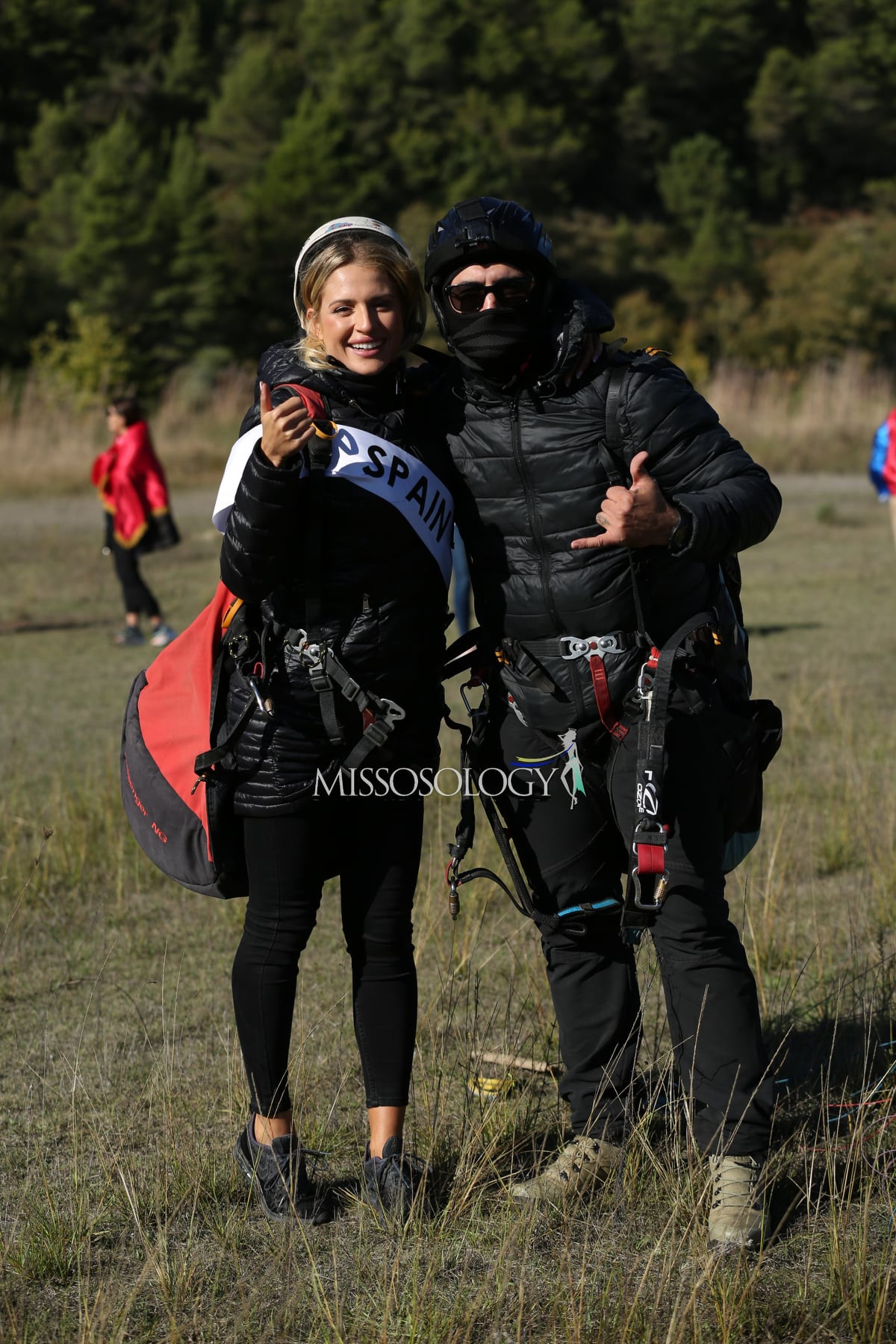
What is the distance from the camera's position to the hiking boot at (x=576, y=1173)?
2.99 metres

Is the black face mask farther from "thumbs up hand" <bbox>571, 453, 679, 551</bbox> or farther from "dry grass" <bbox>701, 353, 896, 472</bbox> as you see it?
"dry grass" <bbox>701, 353, 896, 472</bbox>

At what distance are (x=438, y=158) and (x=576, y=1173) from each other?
200 ft

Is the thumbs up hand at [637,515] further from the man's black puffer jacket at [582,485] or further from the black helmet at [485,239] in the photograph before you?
the black helmet at [485,239]

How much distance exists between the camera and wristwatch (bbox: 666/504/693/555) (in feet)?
8.80

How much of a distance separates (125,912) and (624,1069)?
7.73 feet

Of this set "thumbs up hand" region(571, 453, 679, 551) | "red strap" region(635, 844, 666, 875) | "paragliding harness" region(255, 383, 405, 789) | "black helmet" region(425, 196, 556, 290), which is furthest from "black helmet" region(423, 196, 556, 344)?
"red strap" region(635, 844, 666, 875)

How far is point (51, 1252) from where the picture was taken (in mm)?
2740

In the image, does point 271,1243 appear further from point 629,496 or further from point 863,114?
point 863,114

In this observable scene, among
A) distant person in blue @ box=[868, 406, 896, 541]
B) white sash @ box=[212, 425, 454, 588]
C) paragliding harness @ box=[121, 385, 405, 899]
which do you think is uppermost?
distant person in blue @ box=[868, 406, 896, 541]

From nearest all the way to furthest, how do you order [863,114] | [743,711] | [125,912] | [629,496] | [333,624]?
[629,496] → [333,624] → [743,711] → [125,912] → [863,114]

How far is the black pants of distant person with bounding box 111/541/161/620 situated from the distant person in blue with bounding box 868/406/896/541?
5.20 metres

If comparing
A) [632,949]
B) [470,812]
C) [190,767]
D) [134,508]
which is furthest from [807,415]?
[190,767]

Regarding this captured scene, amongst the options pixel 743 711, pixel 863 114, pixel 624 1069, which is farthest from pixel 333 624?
pixel 863 114

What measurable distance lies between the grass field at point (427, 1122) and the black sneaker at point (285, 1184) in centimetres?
4
